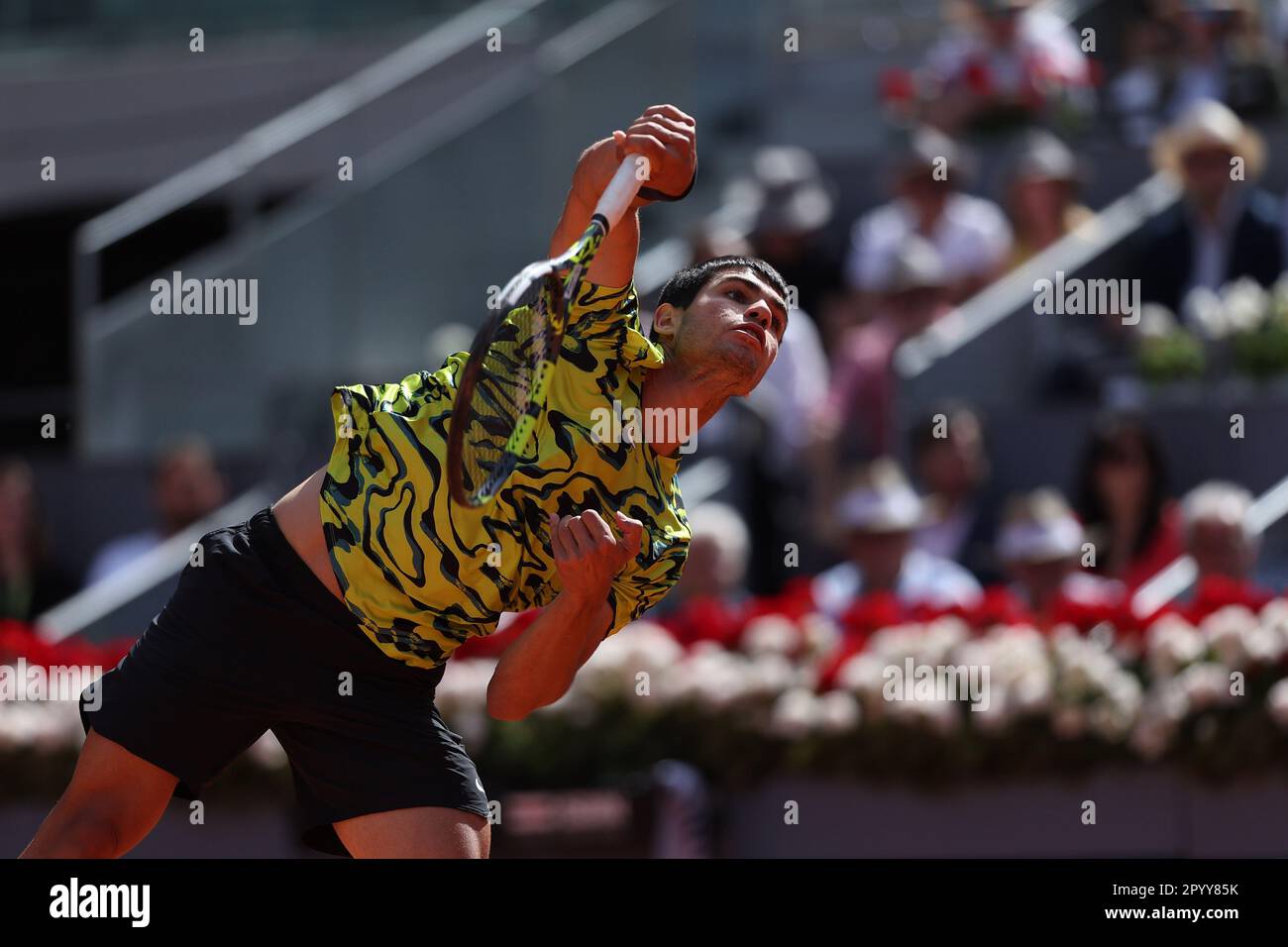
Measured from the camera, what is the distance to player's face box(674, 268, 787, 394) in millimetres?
3857

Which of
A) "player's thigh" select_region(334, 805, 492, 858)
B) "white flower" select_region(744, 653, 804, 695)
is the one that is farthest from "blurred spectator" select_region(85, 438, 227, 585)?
"player's thigh" select_region(334, 805, 492, 858)

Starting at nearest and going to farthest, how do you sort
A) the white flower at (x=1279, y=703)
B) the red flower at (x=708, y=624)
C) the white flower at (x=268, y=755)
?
the white flower at (x=1279, y=703) < the white flower at (x=268, y=755) < the red flower at (x=708, y=624)

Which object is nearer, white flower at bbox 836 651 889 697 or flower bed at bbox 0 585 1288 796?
flower bed at bbox 0 585 1288 796

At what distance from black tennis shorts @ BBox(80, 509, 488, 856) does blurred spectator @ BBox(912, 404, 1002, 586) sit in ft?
12.8

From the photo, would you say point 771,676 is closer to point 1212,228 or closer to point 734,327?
point 734,327

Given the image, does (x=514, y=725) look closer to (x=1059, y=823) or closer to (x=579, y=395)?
(x=1059, y=823)

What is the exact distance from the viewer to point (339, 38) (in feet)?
43.3

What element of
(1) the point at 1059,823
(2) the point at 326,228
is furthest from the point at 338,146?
(1) the point at 1059,823

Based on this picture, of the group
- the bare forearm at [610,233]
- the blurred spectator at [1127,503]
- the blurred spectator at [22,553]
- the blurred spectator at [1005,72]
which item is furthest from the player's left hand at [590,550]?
the blurred spectator at [1005,72]

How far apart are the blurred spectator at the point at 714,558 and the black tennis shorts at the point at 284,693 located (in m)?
3.30

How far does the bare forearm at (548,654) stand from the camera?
379cm
